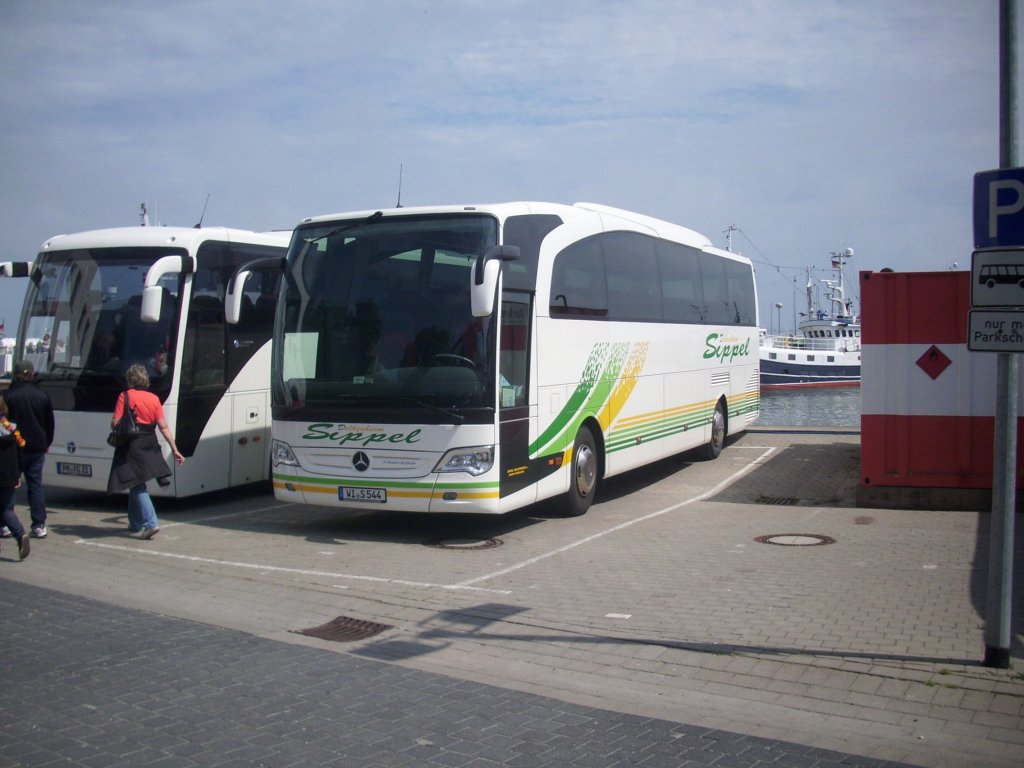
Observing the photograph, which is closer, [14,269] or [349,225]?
[349,225]

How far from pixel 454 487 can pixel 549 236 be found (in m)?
3.26

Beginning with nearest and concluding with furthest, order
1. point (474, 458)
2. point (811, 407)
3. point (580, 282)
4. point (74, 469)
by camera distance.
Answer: point (474, 458) → point (580, 282) → point (74, 469) → point (811, 407)

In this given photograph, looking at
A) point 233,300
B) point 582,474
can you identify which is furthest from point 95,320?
point 582,474

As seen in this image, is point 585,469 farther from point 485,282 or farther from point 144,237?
point 144,237

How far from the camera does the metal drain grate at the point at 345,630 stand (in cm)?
748

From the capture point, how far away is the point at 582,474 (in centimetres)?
1286

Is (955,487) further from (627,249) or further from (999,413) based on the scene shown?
(999,413)

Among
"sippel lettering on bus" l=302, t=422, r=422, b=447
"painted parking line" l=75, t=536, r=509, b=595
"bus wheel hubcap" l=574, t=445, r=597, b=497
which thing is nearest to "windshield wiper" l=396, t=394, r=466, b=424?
"sippel lettering on bus" l=302, t=422, r=422, b=447

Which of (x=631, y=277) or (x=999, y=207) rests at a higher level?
(x=631, y=277)

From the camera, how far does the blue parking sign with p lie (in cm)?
612

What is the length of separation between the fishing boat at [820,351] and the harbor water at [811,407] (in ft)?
2.60

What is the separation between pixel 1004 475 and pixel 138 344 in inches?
409

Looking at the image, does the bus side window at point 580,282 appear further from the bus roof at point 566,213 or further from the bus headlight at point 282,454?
the bus headlight at point 282,454

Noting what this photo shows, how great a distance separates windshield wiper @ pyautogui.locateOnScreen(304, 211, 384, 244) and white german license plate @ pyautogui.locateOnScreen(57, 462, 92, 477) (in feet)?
14.5
